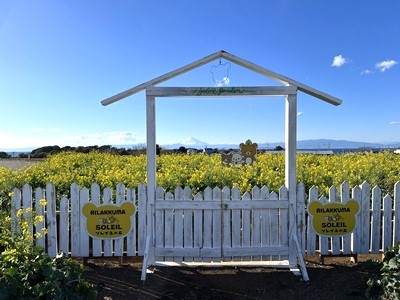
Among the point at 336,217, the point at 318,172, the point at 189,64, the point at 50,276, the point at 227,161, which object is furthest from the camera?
the point at 318,172

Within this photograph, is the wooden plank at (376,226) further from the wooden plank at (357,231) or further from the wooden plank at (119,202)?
the wooden plank at (119,202)

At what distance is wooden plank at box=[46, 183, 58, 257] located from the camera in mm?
5160

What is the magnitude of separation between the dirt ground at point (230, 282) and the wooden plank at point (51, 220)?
0.58 m

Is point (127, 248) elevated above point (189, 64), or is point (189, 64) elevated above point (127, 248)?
point (189, 64)

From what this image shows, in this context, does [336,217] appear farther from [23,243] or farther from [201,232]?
[23,243]

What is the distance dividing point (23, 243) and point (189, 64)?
308 cm

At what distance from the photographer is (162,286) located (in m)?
4.50

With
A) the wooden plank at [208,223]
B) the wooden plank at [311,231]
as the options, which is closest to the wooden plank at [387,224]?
the wooden plank at [311,231]

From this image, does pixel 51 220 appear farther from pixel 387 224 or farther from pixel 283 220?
pixel 387 224

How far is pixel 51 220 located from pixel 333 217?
4.19 m

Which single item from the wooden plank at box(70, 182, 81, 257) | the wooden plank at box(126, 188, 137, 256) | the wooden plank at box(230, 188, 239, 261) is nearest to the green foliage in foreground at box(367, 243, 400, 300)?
the wooden plank at box(230, 188, 239, 261)

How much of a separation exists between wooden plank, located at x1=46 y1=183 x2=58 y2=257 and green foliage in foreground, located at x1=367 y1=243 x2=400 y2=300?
13.9 feet

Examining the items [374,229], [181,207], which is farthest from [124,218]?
[374,229]

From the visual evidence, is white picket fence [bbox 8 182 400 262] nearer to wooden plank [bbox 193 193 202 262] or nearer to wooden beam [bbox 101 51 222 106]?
wooden plank [bbox 193 193 202 262]
